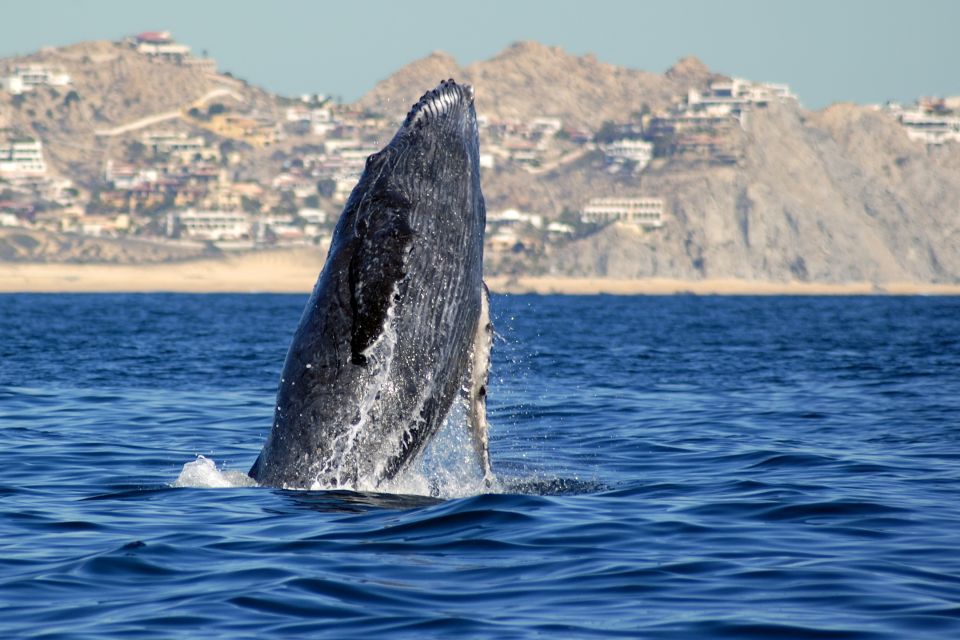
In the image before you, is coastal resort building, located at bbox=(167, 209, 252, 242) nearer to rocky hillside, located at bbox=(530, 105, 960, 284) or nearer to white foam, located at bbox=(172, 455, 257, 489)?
rocky hillside, located at bbox=(530, 105, 960, 284)

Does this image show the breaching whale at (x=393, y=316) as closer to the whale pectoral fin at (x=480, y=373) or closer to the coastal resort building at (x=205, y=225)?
the whale pectoral fin at (x=480, y=373)

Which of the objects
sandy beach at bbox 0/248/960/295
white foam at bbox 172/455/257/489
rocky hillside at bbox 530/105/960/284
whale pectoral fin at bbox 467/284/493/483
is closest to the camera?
whale pectoral fin at bbox 467/284/493/483

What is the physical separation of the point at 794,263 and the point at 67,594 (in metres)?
184

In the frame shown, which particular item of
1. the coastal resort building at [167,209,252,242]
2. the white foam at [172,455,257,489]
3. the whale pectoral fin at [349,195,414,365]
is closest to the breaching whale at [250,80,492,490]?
the whale pectoral fin at [349,195,414,365]

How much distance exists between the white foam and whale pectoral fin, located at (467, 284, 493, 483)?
2.55 metres

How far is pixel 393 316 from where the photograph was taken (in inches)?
303

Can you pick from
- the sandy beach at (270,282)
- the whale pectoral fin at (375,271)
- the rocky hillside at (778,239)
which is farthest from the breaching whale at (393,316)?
the rocky hillside at (778,239)

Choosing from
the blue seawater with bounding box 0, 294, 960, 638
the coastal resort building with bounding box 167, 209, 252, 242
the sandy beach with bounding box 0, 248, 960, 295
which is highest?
the coastal resort building with bounding box 167, 209, 252, 242

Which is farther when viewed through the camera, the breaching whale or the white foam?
the white foam

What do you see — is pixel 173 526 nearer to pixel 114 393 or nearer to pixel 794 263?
pixel 114 393

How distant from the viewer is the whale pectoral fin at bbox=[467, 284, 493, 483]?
823 cm

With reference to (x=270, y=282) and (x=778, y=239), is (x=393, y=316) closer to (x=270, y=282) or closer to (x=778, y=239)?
(x=270, y=282)

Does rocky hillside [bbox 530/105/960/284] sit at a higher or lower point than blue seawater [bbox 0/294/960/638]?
higher

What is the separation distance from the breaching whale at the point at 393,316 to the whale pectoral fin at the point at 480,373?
0.7 inches
